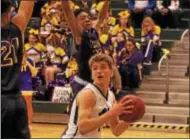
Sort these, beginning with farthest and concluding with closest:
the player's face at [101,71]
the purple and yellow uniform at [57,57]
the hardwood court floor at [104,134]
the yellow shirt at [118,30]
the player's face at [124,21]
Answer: the player's face at [124,21], the yellow shirt at [118,30], the purple and yellow uniform at [57,57], the hardwood court floor at [104,134], the player's face at [101,71]

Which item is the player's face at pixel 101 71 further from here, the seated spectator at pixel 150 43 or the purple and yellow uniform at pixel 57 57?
the seated spectator at pixel 150 43

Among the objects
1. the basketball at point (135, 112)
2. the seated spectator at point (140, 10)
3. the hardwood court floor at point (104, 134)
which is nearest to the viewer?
the basketball at point (135, 112)

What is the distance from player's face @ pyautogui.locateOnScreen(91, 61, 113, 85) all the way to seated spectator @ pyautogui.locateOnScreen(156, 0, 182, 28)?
10.7 metres

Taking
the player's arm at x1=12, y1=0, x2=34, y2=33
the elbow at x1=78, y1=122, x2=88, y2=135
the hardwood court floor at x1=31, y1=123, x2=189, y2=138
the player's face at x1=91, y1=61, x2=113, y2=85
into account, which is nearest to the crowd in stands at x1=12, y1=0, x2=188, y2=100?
the hardwood court floor at x1=31, y1=123, x2=189, y2=138

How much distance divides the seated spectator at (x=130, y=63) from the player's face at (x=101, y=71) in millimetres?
7562

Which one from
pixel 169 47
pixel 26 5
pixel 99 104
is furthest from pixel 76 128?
pixel 169 47

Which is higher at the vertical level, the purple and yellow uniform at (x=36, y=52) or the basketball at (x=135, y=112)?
the basketball at (x=135, y=112)

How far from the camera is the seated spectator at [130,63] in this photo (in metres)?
12.3

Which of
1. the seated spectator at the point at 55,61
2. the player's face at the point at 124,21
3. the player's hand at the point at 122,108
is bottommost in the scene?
the seated spectator at the point at 55,61

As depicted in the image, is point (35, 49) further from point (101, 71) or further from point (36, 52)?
point (101, 71)

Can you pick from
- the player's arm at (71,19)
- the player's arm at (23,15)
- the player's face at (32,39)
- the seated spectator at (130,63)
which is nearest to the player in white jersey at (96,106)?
the player's arm at (23,15)

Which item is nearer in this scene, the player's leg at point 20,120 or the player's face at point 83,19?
the player's leg at point 20,120

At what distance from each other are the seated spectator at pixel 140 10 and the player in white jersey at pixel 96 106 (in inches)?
419

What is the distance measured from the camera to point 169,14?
1526cm
